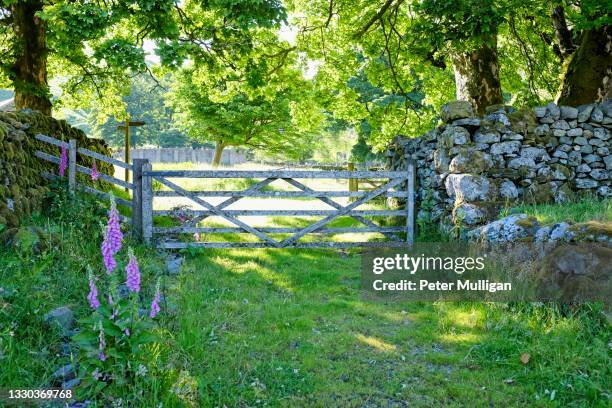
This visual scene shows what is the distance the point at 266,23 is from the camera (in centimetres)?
904

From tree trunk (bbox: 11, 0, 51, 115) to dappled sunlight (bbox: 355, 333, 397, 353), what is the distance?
954cm

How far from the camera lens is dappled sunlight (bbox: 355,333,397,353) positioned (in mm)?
4895

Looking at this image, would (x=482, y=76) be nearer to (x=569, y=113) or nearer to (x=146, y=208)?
(x=569, y=113)

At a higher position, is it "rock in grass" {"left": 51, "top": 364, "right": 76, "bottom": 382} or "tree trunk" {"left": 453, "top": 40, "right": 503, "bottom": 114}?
"tree trunk" {"left": 453, "top": 40, "right": 503, "bottom": 114}

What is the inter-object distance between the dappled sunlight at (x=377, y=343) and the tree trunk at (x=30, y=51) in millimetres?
9545

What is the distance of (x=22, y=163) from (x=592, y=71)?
33.8 ft

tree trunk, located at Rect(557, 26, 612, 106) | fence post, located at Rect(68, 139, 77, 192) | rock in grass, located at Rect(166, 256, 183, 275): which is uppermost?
tree trunk, located at Rect(557, 26, 612, 106)

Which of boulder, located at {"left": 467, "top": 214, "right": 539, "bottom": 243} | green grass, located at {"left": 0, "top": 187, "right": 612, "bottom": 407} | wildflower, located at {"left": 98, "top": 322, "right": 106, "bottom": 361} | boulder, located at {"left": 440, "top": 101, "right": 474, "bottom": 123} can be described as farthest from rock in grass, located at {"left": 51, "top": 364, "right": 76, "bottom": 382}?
boulder, located at {"left": 440, "top": 101, "right": 474, "bottom": 123}

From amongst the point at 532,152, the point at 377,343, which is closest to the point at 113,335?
the point at 377,343

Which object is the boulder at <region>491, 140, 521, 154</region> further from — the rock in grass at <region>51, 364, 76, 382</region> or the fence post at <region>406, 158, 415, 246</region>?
the rock in grass at <region>51, 364, 76, 382</region>

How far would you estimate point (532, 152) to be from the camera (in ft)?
27.6

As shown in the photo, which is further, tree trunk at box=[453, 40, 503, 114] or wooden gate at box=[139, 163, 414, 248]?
tree trunk at box=[453, 40, 503, 114]

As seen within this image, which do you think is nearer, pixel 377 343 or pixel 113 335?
pixel 113 335

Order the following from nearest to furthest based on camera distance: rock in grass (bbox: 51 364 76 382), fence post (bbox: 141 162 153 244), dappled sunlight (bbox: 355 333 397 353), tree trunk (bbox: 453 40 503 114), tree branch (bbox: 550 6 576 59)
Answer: rock in grass (bbox: 51 364 76 382), dappled sunlight (bbox: 355 333 397 353), fence post (bbox: 141 162 153 244), tree branch (bbox: 550 6 576 59), tree trunk (bbox: 453 40 503 114)
